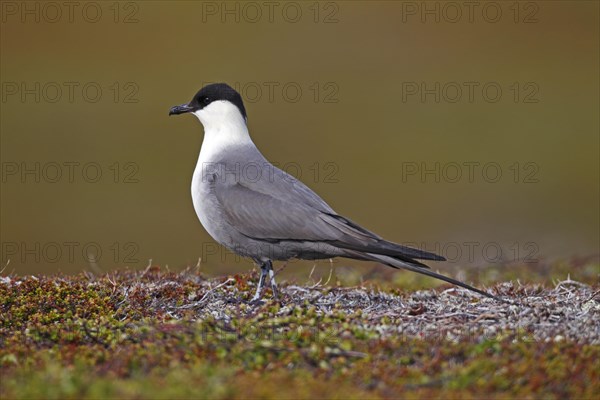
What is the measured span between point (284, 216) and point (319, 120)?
17334 millimetres

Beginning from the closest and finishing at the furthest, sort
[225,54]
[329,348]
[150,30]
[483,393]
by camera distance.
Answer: [483,393]
[329,348]
[225,54]
[150,30]

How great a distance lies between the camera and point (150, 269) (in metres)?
8.59

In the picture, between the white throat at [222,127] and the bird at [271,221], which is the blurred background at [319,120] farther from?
the bird at [271,221]

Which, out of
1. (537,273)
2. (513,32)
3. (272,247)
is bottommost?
(537,273)

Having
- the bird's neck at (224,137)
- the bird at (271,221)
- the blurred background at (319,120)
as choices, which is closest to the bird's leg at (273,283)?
the bird at (271,221)

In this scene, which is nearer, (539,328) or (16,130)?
(539,328)

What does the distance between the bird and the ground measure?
1.24ft

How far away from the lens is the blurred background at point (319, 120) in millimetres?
18031

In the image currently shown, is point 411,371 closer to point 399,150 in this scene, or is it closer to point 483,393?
point 483,393

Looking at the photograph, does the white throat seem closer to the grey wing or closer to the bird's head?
the bird's head

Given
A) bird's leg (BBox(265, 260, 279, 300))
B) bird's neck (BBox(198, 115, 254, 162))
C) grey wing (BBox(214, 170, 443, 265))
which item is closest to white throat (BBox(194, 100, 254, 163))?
bird's neck (BBox(198, 115, 254, 162))

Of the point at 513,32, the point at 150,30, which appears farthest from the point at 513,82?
the point at 150,30

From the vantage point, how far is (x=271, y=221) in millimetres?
7230

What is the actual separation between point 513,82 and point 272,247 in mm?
20903
